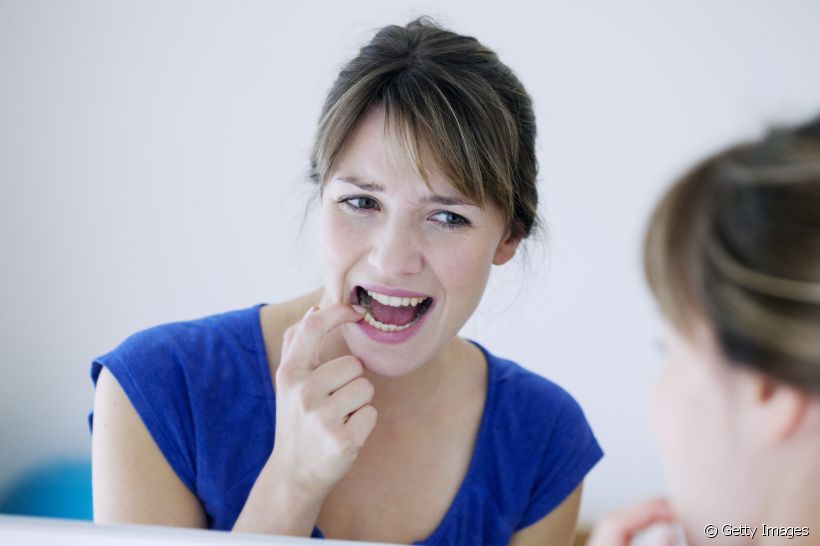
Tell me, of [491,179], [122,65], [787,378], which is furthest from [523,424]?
[122,65]

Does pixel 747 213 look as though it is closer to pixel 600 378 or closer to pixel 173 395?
pixel 173 395

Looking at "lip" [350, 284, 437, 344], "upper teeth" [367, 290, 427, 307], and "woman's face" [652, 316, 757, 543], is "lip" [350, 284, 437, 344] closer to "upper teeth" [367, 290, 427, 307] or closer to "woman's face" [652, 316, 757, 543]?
"upper teeth" [367, 290, 427, 307]

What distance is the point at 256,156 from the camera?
1.25 meters

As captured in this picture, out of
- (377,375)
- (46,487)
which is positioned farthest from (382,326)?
(46,487)

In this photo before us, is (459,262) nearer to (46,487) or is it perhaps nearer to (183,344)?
(183,344)

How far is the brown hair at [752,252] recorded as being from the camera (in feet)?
1.25

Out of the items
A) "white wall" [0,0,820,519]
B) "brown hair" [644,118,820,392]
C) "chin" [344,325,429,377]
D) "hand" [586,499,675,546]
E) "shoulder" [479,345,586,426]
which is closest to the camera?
"brown hair" [644,118,820,392]

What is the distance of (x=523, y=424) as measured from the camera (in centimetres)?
93

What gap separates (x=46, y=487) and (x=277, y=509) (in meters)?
0.67

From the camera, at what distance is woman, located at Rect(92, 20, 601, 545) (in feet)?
2.43

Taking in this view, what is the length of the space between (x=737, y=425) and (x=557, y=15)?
35.9 inches

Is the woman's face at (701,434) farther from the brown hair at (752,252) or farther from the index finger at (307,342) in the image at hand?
the index finger at (307,342)

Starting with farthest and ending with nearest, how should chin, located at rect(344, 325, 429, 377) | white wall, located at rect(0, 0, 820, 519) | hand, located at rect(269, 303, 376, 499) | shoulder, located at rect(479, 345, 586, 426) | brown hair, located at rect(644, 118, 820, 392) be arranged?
white wall, located at rect(0, 0, 820, 519)
shoulder, located at rect(479, 345, 586, 426)
chin, located at rect(344, 325, 429, 377)
hand, located at rect(269, 303, 376, 499)
brown hair, located at rect(644, 118, 820, 392)

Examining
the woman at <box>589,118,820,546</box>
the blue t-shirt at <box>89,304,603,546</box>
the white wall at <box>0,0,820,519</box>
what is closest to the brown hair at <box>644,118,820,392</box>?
the woman at <box>589,118,820,546</box>
